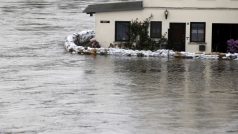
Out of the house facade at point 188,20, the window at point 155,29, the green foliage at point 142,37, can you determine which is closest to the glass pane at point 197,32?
the house facade at point 188,20

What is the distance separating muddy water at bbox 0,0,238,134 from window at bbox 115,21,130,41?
3202mm

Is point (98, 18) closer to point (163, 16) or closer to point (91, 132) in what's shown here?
point (163, 16)

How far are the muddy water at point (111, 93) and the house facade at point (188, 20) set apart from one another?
11.3 feet

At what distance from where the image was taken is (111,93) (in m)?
27.0

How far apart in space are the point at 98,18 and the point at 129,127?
954 inches

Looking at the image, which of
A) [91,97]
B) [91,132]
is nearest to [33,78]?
[91,97]

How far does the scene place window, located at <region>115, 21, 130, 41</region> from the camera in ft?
141

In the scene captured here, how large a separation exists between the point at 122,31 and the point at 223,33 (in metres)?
6.71

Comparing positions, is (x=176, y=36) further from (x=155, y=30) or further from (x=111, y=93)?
(x=111, y=93)

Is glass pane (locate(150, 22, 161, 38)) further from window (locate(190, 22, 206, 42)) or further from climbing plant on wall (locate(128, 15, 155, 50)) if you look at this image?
window (locate(190, 22, 206, 42))

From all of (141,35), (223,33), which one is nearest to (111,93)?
(141,35)

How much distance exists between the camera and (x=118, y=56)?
4078cm

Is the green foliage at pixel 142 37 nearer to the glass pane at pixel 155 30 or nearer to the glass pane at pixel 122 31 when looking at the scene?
the glass pane at pixel 155 30

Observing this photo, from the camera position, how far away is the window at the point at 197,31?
41997 mm
